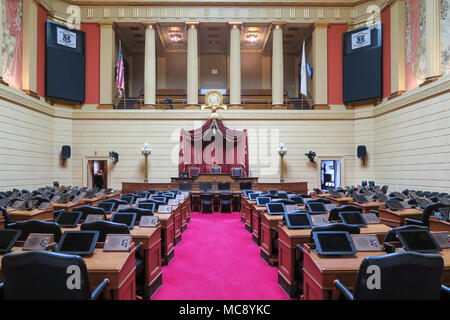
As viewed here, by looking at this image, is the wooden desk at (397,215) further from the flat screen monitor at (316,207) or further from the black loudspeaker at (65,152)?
the black loudspeaker at (65,152)

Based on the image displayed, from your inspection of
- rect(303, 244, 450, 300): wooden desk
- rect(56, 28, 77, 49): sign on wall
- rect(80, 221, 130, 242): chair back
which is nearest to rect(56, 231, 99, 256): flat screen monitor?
rect(80, 221, 130, 242): chair back

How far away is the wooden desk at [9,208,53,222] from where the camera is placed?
17.0ft

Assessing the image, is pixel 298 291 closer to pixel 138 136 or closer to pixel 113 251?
pixel 113 251

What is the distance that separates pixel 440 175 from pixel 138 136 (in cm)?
1344

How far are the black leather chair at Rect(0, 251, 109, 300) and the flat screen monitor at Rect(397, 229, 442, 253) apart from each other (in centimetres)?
263

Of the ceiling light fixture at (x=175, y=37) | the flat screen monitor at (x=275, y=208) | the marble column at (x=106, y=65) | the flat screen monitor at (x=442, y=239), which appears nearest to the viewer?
the flat screen monitor at (x=442, y=239)

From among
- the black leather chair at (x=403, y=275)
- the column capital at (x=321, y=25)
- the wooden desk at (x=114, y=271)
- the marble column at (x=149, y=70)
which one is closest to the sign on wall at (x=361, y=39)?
the column capital at (x=321, y=25)

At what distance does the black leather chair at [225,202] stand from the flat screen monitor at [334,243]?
770 cm

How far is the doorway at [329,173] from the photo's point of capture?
15.5 metres

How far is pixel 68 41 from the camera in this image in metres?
14.6

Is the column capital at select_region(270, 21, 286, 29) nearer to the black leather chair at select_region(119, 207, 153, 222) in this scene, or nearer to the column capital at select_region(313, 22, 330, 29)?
the column capital at select_region(313, 22, 330, 29)

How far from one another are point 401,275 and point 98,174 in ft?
52.4

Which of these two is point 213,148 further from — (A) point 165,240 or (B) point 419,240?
(B) point 419,240
